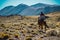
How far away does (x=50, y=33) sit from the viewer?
2378 cm

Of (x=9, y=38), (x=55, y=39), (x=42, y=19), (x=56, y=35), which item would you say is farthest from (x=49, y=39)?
(x=42, y=19)

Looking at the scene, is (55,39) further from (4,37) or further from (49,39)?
(4,37)

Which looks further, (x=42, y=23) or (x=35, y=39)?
(x=42, y=23)

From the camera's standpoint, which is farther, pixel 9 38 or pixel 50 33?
pixel 50 33

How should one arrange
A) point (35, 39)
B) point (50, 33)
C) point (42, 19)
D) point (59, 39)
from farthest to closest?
point (42, 19) → point (50, 33) → point (35, 39) → point (59, 39)

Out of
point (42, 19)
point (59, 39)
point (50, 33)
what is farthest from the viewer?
point (42, 19)

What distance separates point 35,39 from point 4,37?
11.6 feet

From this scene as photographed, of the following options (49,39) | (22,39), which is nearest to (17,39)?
(22,39)

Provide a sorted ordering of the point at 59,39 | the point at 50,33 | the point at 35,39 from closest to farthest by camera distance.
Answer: the point at 59,39
the point at 35,39
the point at 50,33

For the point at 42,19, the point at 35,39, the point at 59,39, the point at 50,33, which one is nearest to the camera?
the point at 59,39

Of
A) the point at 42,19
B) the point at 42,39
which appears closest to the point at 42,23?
the point at 42,19

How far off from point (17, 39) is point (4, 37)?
67.1 inches

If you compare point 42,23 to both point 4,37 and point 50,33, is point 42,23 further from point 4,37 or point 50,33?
point 4,37

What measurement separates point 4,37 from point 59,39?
6214 mm
